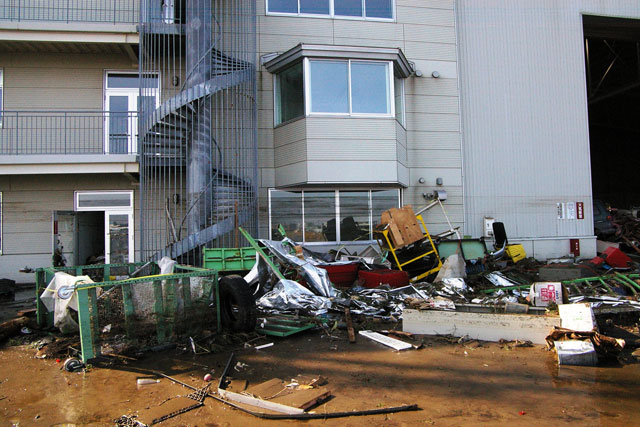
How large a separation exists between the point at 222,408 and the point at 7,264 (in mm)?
9526

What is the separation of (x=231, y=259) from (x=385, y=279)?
10.3 ft

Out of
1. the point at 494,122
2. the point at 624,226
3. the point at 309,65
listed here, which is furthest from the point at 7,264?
the point at 624,226

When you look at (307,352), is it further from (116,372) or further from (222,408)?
(116,372)

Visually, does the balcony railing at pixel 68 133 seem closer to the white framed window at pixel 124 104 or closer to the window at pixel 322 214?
the white framed window at pixel 124 104

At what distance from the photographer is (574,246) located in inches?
506

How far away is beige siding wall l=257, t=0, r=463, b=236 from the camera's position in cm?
1128

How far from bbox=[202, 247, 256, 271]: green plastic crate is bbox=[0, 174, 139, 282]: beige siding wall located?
328cm

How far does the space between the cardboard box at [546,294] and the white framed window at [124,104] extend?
899 cm

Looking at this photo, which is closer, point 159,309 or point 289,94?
point 159,309

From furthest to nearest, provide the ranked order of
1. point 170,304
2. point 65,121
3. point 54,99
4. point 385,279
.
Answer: point 54,99 < point 65,121 < point 385,279 < point 170,304

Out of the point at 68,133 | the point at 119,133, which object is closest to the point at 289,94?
the point at 119,133

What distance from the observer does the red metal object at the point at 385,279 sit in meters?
8.66

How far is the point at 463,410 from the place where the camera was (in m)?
3.69

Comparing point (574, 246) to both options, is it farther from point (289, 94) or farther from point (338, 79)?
point (289, 94)
